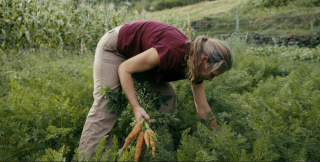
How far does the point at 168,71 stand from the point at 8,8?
5.90 metres

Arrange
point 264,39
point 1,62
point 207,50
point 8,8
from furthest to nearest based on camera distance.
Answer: point 264,39 → point 8,8 → point 1,62 → point 207,50

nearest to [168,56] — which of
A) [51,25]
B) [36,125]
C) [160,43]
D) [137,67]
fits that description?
[160,43]

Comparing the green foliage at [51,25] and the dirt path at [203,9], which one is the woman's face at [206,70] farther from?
the dirt path at [203,9]

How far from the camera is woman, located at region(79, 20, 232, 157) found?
2219 millimetres

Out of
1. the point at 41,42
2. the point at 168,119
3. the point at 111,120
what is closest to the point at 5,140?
the point at 111,120

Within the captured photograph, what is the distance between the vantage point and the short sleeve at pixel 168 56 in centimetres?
218

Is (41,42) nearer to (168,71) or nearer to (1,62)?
(1,62)

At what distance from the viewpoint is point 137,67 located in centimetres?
225

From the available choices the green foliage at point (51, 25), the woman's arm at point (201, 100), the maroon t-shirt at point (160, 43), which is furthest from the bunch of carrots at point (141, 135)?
the green foliage at point (51, 25)

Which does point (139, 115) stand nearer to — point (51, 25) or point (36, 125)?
point (36, 125)

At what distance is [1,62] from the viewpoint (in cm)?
536

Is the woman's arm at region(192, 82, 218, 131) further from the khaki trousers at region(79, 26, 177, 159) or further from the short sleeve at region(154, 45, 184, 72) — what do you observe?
the short sleeve at region(154, 45, 184, 72)

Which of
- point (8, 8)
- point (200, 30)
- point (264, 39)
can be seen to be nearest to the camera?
point (8, 8)

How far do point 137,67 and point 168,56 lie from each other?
275mm
